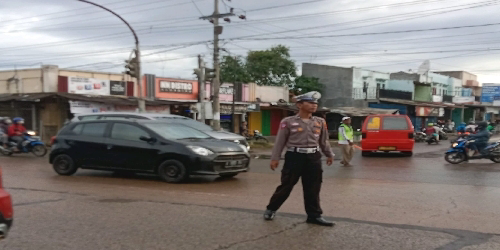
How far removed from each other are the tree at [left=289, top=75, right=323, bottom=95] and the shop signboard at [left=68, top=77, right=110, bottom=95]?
21.1 metres

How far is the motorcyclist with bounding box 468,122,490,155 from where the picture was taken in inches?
607

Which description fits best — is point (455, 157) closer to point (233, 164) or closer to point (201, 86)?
point (233, 164)

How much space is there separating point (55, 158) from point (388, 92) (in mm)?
38379

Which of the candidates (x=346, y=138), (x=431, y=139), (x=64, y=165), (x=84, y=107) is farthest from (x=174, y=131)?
(x=431, y=139)

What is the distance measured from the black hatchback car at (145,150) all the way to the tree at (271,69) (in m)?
36.2

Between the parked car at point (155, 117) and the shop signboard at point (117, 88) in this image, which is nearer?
the parked car at point (155, 117)

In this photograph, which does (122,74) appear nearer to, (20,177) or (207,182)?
(20,177)

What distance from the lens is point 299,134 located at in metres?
6.48

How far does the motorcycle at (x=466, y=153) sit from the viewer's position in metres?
15.5

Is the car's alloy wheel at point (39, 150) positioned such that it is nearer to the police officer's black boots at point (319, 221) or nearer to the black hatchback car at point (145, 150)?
the black hatchback car at point (145, 150)

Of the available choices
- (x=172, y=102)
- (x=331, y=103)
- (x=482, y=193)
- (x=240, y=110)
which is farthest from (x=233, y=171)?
(x=331, y=103)

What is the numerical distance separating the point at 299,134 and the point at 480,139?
11.0 m

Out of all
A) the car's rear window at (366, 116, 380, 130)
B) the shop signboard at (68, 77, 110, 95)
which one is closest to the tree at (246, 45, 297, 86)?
the shop signboard at (68, 77, 110, 95)

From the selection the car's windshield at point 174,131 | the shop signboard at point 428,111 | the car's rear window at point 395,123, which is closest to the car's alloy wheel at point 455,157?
Result: the car's rear window at point 395,123
